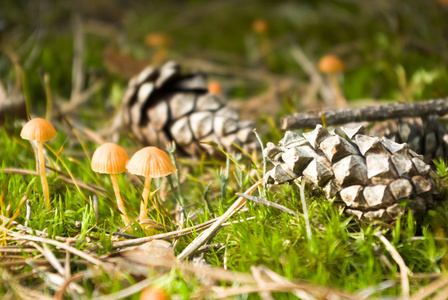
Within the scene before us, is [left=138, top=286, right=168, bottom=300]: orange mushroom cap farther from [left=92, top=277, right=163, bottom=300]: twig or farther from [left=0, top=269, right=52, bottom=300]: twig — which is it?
[left=0, top=269, right=52, bottom=300]: twig

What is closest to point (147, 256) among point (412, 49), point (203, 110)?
point (203, 110)

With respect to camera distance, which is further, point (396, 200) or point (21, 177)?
point (21, 177)

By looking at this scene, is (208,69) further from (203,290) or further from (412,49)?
(203,290)

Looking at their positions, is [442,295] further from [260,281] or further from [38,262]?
[38,262]

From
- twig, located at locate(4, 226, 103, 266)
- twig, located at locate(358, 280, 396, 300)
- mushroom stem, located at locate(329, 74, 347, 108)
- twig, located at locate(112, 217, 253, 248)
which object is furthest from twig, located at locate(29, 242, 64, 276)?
mushroom stem, located at locate(329, 74, 347, 108)

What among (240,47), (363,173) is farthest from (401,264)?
(240,47)

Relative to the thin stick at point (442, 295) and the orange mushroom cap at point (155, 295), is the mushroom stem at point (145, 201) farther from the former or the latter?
the thin stick at point (442, 295)
